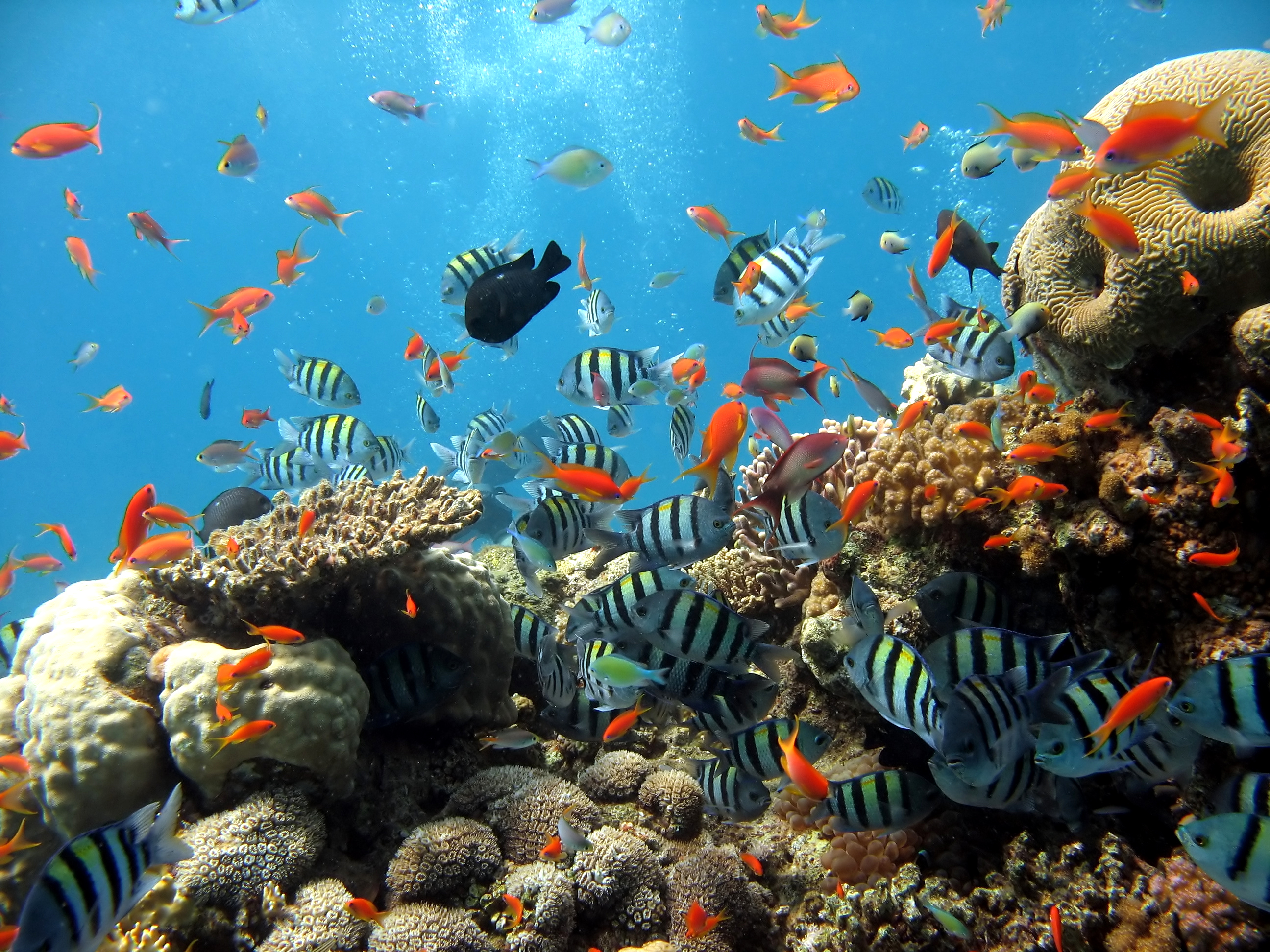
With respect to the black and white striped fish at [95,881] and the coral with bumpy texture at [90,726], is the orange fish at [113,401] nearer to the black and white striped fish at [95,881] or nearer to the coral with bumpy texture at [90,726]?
the coral with bumpy texture at [90,726]

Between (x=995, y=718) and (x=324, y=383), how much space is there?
17.1 feet

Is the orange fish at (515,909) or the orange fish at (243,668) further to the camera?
the orange fish at (243,668)

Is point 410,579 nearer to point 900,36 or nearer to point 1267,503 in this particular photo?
point 1267,503

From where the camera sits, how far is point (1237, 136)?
3484mm

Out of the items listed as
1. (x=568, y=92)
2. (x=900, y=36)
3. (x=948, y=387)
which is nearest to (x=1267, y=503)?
(x=948, y=387)

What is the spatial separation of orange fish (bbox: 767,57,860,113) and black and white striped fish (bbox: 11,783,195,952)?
5.70 m

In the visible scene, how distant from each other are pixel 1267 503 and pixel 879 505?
1.83m

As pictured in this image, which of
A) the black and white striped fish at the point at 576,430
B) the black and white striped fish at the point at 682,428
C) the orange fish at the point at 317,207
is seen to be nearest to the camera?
the black and white striped fish at the point at 682,428

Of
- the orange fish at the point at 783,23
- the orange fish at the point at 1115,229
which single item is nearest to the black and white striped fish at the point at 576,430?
the orange fish at the point at 1115,229

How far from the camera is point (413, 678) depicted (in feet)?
12.1

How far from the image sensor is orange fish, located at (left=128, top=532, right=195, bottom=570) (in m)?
3.91

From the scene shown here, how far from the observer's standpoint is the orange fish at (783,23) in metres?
6.07

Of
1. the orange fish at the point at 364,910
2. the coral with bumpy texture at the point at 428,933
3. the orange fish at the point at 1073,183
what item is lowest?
the coral with bumpy texture at the point at 428,933

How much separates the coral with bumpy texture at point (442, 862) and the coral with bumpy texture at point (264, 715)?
607mm
